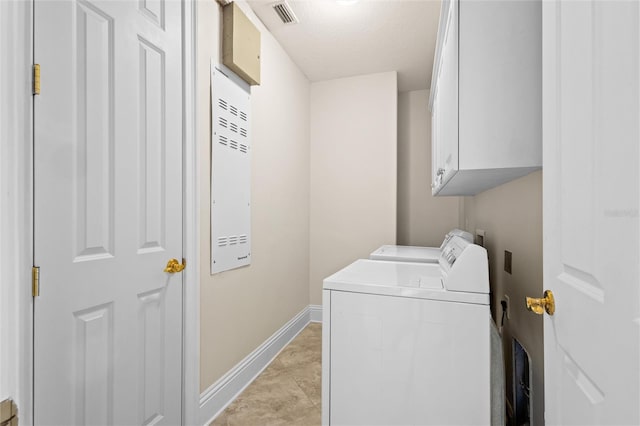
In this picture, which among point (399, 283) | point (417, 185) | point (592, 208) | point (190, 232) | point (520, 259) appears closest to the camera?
point (592, 208)

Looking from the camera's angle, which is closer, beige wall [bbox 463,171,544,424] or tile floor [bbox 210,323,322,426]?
beige wall [bbox 463,171,544,424]

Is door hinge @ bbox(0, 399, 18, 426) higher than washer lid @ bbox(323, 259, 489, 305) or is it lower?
lower

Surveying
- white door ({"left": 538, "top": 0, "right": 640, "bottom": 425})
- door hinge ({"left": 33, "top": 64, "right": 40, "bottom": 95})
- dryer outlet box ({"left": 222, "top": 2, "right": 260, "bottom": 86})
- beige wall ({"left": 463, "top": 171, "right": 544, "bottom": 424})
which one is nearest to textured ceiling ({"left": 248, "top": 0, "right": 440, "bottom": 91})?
dryer outlet box ({"left": 222, "top": 2, "right": 260, "bottom": 86})

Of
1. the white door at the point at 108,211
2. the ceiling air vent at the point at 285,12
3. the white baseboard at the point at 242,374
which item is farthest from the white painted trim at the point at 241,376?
the ceiling air vent at the point at 285,12

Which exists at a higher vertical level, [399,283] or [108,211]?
[108,211]

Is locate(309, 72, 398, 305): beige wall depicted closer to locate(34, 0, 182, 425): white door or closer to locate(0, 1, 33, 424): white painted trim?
locate(34, 0, 182, 425): white door

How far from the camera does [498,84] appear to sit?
3.74 feet

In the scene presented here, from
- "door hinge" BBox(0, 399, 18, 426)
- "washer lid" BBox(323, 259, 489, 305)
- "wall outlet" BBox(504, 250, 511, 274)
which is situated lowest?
"door hinge" BBox(0, 399, 18, 426)

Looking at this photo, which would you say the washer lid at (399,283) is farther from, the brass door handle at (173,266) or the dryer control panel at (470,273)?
the brass door handle at (173,266)

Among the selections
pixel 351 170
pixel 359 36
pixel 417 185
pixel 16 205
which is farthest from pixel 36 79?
pixel 417 185

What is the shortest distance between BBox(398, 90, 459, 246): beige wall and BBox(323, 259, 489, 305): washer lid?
1.97 metres

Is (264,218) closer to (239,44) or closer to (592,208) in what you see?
(239,44)

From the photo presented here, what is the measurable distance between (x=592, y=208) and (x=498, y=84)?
728 millimetres

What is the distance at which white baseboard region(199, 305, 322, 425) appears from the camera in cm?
177
